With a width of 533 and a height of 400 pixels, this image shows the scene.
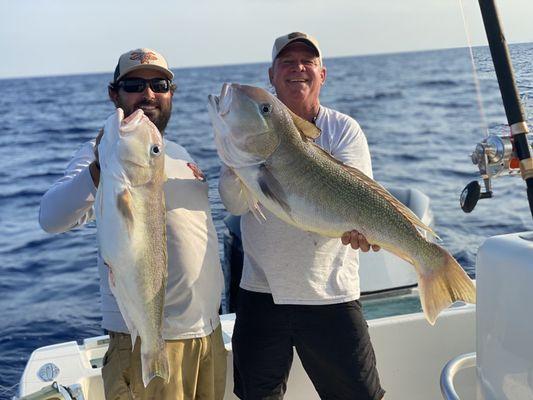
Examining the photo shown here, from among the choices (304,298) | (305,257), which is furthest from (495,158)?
(304,298)

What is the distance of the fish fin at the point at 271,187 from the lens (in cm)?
277

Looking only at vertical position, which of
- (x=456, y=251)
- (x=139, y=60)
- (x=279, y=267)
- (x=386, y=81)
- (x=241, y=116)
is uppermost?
(x=386, y=81)

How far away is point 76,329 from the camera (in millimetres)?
8195

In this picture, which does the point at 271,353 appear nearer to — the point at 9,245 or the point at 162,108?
the point at 162,108

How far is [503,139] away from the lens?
3.02 metres

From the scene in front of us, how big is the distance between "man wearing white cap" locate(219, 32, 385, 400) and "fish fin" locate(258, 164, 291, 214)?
0.66 metres

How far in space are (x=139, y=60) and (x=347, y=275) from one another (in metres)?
1.51

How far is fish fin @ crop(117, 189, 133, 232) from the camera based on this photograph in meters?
2.46

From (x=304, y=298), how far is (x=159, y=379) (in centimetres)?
84

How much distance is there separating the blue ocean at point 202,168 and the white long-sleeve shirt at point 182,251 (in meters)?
0.20

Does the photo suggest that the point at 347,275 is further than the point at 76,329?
No

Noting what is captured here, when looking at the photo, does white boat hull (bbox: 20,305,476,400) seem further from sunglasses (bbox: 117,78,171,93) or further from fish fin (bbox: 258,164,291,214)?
sunglasses (bbox: 117,78,171,93)

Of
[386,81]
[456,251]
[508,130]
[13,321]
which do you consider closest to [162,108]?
[508,130]

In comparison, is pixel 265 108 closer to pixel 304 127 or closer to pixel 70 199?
pixel 304 127
